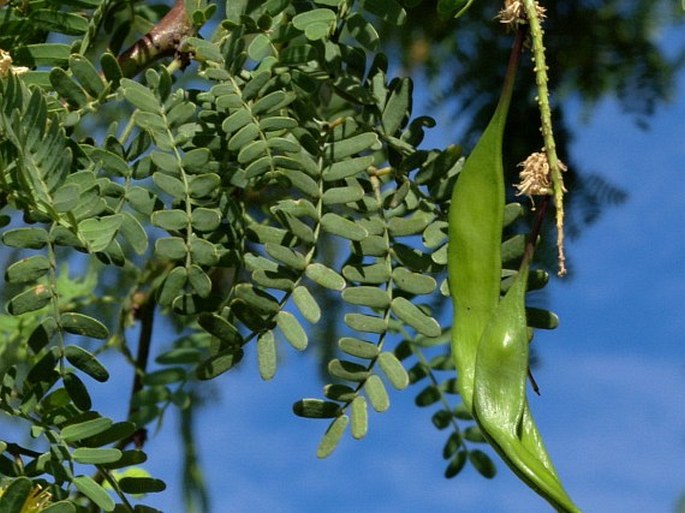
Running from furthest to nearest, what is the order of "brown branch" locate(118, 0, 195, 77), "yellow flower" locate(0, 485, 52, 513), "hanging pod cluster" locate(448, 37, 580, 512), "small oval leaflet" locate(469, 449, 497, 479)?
"small oval leaflet" locate(469, 449, 497, 479) → "brown branch" locate(118, 0, 195, 77) → "yellow flower" locate(0, 485, 52, 513) → "hanging pod cluster" locate(448, 37, 580, 512)

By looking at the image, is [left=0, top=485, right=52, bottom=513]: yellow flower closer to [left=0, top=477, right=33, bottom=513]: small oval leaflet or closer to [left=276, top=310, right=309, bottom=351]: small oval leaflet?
[left=0, top=477, right=33, bottom=513]: small oval leaflet

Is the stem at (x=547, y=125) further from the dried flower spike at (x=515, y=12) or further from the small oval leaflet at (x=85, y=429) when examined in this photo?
the small oval leaflet at (x=85, y=429)

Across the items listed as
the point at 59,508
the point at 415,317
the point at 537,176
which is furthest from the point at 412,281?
the point at 59,508

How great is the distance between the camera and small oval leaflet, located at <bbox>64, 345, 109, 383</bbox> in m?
0.66

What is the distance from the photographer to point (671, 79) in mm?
1320

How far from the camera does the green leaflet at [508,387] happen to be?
21.9 inches

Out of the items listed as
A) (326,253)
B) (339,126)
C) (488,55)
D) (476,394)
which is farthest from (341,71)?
(488,55)

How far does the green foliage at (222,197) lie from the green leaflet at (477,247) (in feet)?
0.20

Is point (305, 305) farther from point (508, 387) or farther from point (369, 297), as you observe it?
point (508, 387)

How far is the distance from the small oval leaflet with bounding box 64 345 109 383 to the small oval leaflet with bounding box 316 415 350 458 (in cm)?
13

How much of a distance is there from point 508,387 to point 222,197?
8.9 inches

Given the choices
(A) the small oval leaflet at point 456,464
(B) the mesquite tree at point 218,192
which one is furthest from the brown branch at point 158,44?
(A) the small oval leaflet at point 456,464

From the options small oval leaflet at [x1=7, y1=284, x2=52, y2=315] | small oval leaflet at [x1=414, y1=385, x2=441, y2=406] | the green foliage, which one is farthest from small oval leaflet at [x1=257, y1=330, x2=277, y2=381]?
small oval leaflet at [x1=414, y1=385, x2=441, y2=406]

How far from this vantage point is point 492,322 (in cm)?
57
